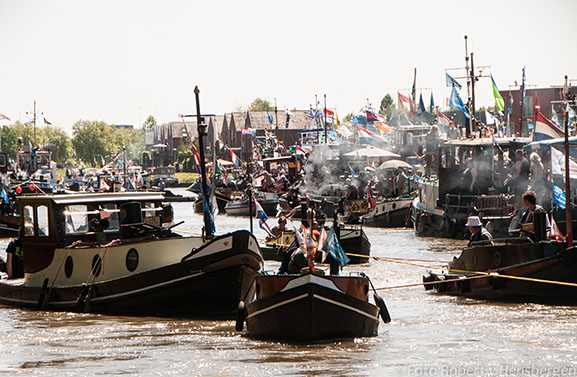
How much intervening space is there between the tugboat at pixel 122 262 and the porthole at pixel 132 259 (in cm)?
2

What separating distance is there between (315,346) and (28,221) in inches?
335

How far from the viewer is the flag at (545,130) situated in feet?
88.3

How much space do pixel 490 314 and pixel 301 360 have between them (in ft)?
18.6

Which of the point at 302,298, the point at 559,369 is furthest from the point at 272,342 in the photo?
the point at 559,369

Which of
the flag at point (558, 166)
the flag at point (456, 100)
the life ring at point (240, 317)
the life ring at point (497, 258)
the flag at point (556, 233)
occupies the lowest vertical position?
the life ring at point (240, 317)

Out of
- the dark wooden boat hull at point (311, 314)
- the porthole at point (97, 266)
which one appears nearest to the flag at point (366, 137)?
the porthole at point (97, 266)

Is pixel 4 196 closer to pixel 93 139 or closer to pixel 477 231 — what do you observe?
pixel 477 231

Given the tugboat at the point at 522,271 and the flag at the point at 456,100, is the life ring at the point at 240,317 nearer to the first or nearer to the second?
the tugboat at the point at 522,271

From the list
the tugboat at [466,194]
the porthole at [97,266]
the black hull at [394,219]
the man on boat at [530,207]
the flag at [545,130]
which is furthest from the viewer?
the black hull at [394,219]

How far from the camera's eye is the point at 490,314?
1723 centimetres

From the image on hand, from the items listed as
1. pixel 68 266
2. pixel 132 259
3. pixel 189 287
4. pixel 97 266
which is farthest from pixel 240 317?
pixel 68 266

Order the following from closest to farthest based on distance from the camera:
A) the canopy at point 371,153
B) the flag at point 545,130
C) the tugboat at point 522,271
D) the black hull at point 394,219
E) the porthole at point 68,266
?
the tugboat at point 522,271
the porthole at point 68,266
the flag at point 545,130
the black hull at point 394,219
the canopy at point 371,153

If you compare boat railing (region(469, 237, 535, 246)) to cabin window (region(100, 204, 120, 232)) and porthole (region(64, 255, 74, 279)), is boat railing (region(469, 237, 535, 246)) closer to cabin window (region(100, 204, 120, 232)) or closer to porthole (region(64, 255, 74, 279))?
cabin window (region(100, 204, 120, 232))

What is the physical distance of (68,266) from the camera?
1902cm
